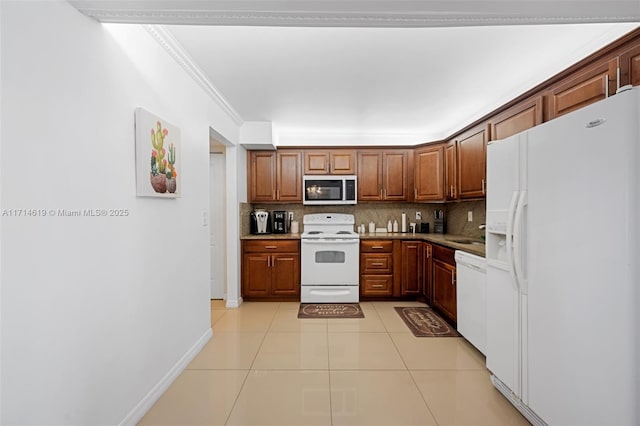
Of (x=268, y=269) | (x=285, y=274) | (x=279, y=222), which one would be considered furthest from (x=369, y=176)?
(x=268, y=269)

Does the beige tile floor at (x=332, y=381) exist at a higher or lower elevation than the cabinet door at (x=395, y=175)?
lower

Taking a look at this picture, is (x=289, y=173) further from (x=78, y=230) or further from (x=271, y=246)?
(x=78, y=230)

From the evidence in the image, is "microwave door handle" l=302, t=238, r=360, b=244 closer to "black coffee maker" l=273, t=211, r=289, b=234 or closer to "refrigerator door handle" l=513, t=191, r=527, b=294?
"black coffee maker" l=273, t=211, r=289, b=234

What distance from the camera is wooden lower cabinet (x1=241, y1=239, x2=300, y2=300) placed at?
13.3 feet

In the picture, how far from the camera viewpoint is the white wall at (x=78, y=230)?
1071mm

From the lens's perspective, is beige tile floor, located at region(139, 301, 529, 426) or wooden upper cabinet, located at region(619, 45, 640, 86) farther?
beige tile floor, located at region(139, 301, 529, 426)

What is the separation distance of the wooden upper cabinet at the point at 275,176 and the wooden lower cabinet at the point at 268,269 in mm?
720

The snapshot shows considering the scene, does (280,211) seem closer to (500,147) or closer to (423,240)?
(423,240)

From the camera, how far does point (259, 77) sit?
103 inches

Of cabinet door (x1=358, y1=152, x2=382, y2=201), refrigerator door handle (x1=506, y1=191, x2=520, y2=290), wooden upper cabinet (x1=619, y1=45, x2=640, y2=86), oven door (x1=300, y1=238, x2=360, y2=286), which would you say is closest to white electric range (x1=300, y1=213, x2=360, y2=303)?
oven door (x1=300, y1=238, x2=360, y2=286)

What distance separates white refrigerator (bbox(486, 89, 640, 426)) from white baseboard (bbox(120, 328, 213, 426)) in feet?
7.41

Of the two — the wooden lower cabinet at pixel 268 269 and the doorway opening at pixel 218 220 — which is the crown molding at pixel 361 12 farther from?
the wooden lower cabinet at pixel 268 269

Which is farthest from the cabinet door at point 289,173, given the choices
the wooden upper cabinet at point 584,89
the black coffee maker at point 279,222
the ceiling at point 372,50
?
the wooden upper cabinet at point 584,89

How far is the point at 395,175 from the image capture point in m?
4.41
